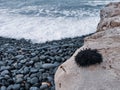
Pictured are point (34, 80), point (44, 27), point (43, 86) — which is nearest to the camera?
point (43, 86)

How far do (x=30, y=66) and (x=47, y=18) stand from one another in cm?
741

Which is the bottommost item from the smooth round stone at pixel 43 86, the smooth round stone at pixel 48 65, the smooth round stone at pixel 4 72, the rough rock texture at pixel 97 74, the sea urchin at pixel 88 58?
the smooth round stone at pixel 4 72

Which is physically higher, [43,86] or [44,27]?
[43,86]

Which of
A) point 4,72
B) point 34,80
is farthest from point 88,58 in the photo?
point 4,72

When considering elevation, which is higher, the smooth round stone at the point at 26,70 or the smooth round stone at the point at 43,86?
the smooth round stone at the point at 26,70

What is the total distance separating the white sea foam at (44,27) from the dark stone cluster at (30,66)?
234 cm

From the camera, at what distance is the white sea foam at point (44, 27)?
10.4 metres

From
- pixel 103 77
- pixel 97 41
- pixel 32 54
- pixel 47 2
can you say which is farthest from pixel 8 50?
pixel 47 2

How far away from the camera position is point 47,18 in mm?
13406

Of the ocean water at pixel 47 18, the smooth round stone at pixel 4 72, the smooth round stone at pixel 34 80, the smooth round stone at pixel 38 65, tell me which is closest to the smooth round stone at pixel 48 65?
the smooth round stone at pixel 38 65

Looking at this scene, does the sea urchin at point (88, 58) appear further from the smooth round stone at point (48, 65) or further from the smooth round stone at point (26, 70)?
the smooth round stone at point (26, 70)

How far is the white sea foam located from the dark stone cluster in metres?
2.34

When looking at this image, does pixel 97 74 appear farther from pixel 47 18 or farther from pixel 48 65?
pixel 47 18

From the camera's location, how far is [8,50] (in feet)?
26.7
